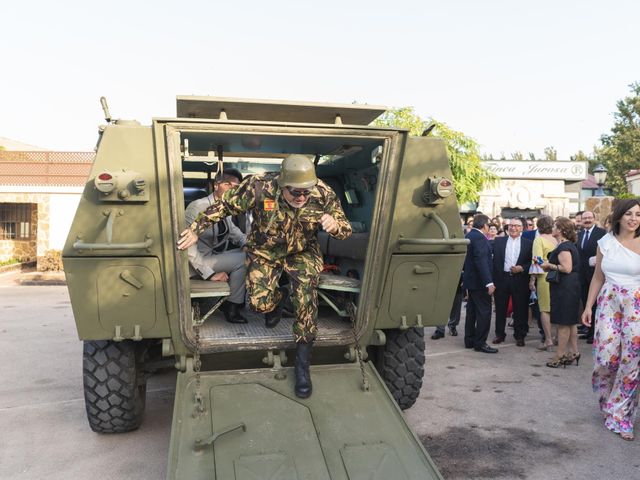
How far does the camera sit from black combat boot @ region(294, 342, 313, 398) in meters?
3.94

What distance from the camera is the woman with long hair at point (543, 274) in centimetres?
735

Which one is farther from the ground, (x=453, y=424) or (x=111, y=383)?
(x=111, y=383)

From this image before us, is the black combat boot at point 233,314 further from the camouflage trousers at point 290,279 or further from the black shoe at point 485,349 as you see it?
the black shoe at point 485,349

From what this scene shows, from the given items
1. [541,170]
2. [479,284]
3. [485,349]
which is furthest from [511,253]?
[541,170]

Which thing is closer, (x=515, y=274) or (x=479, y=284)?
(x=479, y=284)

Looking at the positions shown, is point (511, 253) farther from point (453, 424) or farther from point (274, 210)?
point (274, 210)

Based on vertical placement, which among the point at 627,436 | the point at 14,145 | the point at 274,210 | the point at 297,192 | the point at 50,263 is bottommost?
the point at 50,263

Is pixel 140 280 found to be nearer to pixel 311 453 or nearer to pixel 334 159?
pixel 311 453

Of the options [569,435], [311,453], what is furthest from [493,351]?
[311,453]

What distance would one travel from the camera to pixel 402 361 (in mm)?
4750

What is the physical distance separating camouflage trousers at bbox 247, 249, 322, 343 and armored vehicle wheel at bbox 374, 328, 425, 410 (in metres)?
0.83

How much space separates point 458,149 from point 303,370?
45.9 ft

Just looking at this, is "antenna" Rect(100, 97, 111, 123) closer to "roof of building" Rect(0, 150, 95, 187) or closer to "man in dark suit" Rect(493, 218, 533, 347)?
"man in dark suit" Rect(493, 218, 533, 347)

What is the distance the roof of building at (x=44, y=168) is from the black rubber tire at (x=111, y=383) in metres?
15.5
